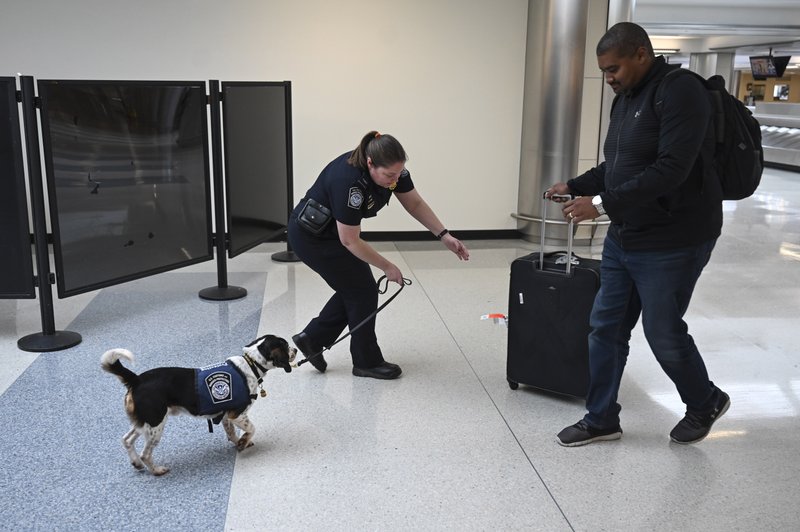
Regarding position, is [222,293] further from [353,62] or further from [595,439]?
[595,439]

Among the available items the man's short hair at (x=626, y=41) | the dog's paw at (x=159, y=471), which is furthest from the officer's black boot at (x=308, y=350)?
the man's short hair at (x=626, y=41)

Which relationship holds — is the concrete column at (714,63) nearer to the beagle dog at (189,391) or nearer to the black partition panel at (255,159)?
the black partition panel at (255,159)

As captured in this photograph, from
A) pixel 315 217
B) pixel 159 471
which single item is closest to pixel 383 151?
pixel 315 217

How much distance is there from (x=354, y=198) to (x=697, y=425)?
5.53 ft

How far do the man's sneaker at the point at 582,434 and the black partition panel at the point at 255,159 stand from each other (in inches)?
113

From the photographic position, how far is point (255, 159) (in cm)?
538

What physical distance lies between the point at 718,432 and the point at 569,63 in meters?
4.24

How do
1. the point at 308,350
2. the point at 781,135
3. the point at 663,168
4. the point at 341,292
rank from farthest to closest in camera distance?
the point at 781,135 < the point at 308,350 < the point at 341,292 < the point at 663,168

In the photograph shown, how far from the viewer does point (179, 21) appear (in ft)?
21.4

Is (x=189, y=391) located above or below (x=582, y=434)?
above

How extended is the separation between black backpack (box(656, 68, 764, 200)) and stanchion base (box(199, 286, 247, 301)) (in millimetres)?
3340

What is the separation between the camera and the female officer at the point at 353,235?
10.5 ft

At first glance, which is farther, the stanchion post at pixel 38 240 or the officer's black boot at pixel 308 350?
the stanchion post at pixel 38 240

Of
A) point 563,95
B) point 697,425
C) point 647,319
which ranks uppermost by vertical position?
point 563,95
